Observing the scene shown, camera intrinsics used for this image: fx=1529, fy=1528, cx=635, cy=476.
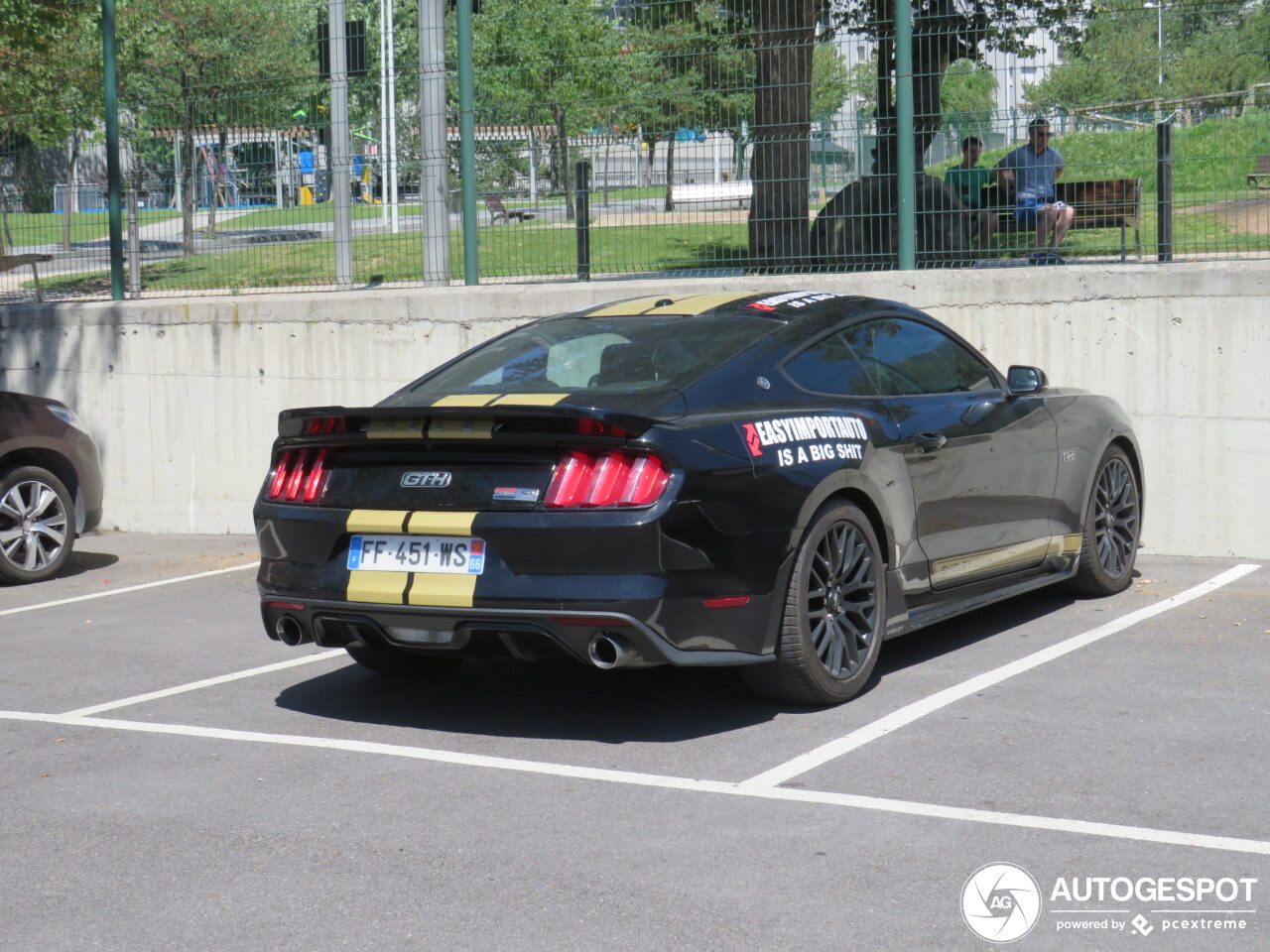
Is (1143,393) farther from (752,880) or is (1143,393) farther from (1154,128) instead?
(752,880)

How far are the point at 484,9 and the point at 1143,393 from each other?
530 cm

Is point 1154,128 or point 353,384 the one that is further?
point 353,384

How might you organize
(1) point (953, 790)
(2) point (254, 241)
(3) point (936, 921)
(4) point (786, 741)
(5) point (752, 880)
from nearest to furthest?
(3) point (936, 921) < (5) point (752, 880) < (1) point (953, 790) < (4) point (786, 741) < (2) point (254, 241)

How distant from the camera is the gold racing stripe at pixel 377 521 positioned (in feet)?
16.6

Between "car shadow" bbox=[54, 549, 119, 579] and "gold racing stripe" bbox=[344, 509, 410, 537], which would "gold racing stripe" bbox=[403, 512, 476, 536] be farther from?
"car shadow" bbox=[54, 549, 119, 579]

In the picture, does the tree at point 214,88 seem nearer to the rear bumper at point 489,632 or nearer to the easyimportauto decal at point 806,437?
the rear bumper at point 489,632

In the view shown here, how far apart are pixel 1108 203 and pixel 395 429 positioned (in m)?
5.30

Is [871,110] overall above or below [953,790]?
above

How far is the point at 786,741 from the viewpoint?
5.00 metres

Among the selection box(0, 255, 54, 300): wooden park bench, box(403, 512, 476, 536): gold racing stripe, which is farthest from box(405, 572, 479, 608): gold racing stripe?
box(0, 255, 54, 300): wooden park bench

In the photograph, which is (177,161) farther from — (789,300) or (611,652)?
(611,652)

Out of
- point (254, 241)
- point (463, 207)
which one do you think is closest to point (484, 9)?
point (463, 207)

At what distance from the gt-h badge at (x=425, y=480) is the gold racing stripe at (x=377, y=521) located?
0.31ft

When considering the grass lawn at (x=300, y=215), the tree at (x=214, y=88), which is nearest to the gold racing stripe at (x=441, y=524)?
the grass lawn at (x=300, y=215)
